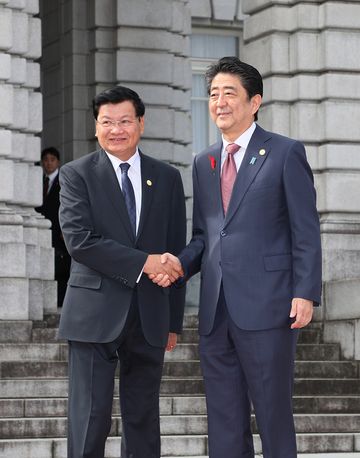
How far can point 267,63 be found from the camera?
55.0 ft

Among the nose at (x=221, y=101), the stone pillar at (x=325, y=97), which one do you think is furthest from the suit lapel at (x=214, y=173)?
the stone pillar at (x=325, y=97)

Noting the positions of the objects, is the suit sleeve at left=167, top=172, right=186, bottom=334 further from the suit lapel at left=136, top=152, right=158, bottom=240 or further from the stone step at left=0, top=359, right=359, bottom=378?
the stone step at left=0, top=359, right=359, bottom=378

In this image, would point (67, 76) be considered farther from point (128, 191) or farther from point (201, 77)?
point (128, 191)

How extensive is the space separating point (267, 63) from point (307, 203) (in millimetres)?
9620

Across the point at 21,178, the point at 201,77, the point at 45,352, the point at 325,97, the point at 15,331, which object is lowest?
the point at 45,352

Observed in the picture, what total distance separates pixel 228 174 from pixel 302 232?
0.51 meters

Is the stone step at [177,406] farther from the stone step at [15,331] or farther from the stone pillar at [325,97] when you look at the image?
the stone pillar at [325,97]

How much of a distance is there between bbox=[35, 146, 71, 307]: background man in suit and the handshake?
29.8ft

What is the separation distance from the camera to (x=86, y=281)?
25.0 feet

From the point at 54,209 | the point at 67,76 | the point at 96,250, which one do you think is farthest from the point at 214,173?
the point at 67,76

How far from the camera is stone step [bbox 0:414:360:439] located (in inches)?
444

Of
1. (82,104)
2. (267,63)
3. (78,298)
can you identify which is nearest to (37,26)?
(267,63)

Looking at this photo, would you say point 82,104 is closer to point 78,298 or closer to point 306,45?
point 306,45

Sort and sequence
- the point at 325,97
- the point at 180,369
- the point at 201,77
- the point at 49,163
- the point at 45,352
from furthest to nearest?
1. the point at 201,77
2. the point at 49,163
3. the point at 325,97
4. the point at 45,352
5. the point at 180,369
